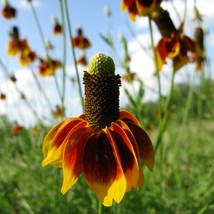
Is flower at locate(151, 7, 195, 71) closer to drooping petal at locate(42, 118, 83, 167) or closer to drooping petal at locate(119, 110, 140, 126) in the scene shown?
drooping petal at locate(119, 110, 140, 126)

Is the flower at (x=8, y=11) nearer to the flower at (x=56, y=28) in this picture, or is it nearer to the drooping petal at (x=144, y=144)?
the flower at (x=56, y=28)

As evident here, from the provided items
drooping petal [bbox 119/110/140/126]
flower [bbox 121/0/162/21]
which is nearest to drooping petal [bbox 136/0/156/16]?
flower [bbox 121/0/162/21]

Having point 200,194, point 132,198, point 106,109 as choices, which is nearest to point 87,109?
point 106,109

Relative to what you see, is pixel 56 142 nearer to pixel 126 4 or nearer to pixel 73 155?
pixel 73 155

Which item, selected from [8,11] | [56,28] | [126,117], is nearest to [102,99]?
[126,117]

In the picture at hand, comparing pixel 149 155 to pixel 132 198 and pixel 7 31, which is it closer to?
pixel 132 198
